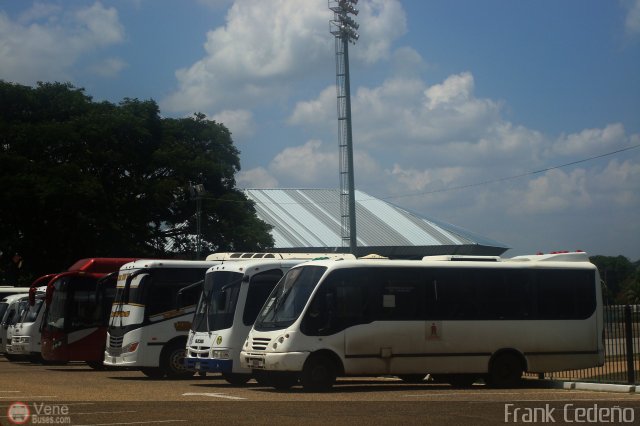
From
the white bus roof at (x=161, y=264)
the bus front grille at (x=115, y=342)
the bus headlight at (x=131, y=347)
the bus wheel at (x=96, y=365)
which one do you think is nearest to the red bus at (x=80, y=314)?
the bus wheel at (x=96, y=365)

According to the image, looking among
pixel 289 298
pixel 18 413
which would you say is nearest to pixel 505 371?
pixel 289 298

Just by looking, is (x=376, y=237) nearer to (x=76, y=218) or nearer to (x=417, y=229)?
(x=417, y=229)

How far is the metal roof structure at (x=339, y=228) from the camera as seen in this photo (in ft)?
240

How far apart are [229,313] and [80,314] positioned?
9022mm

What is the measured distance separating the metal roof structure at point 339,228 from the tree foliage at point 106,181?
19.1 metres

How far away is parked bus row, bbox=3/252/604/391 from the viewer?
20.2m

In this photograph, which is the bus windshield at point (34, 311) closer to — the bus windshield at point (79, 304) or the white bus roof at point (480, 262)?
the bus windshield at point (79, 304)

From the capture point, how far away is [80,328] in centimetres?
2962

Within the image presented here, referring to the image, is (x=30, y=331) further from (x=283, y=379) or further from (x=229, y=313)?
(x=283, y=379)

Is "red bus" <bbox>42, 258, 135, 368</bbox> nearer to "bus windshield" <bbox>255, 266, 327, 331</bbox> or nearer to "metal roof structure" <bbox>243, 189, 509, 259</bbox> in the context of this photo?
"bus windshield" <bbox>255, 266, 327, 331</bbox>

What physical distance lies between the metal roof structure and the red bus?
39788 millimetres

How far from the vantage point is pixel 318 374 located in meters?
20.0

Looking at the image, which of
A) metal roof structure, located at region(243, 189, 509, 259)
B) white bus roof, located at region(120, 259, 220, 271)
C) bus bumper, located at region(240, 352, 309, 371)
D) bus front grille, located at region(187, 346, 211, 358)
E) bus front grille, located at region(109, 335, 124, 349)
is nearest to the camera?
bus bumper, located at region(240, 352, 309, 371)

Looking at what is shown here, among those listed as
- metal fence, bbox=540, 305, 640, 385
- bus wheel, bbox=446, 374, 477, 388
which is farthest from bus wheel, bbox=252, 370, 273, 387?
metal fence, bbox=540, 305, 640, 385
